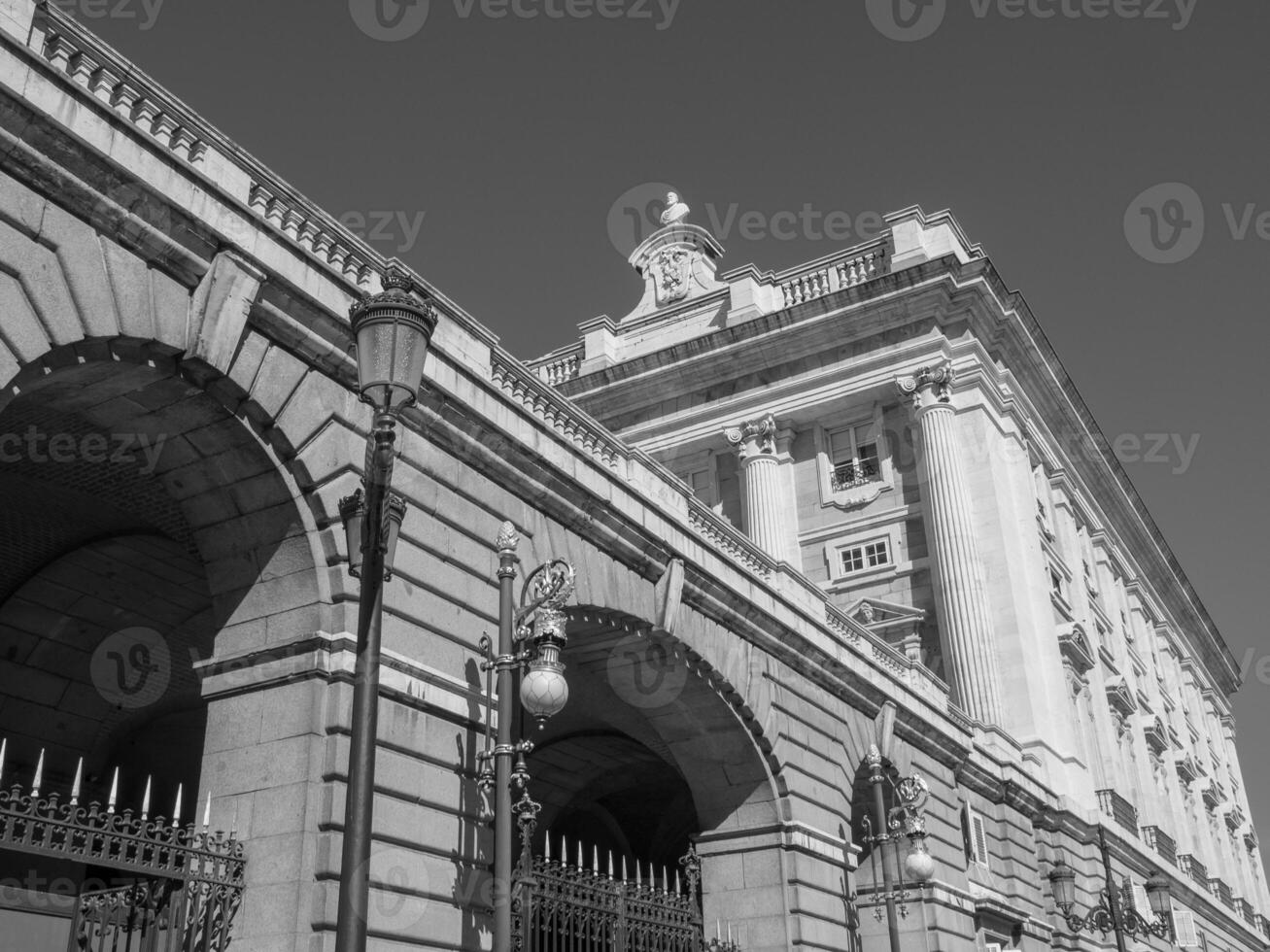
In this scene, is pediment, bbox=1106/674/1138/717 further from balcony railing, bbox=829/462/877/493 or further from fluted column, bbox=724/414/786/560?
fluted column, bbox=724/414/786/560

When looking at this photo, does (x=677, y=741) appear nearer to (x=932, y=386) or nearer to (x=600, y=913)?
(x=600, y=913)

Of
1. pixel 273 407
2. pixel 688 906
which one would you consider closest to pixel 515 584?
pixel 273 407

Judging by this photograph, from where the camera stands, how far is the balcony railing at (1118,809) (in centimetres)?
3769

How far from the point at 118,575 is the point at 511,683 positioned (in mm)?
6826

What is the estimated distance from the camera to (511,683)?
1162 centimetres

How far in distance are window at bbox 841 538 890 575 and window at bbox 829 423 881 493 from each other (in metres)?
2.12

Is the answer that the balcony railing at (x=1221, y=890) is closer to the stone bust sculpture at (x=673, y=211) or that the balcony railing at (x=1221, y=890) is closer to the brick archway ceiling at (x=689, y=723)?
the stone bust sculpture at (x=673, y=211)

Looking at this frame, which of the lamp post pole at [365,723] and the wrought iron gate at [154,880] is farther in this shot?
the wrought iron gate at [154,880]

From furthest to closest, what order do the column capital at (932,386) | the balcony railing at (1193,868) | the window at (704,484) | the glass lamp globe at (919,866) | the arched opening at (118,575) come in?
the balcony railing at (1193,868), the window at (704,484), the column capital at (932,386), the glass lamp globe at (919,866), the arched opening at (118,575)

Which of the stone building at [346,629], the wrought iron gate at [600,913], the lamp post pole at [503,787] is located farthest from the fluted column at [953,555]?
the lamp post pole at [503,787]

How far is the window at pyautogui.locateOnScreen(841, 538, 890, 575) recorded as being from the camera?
39219 millimetres

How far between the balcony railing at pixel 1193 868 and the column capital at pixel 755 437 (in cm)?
2333

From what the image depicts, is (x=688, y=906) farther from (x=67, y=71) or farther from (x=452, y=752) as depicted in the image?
(x=67, y=71)

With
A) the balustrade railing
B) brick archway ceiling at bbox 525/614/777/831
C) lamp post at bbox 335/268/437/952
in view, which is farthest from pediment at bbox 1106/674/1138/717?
lamp post at bbox 335/268/437/952
